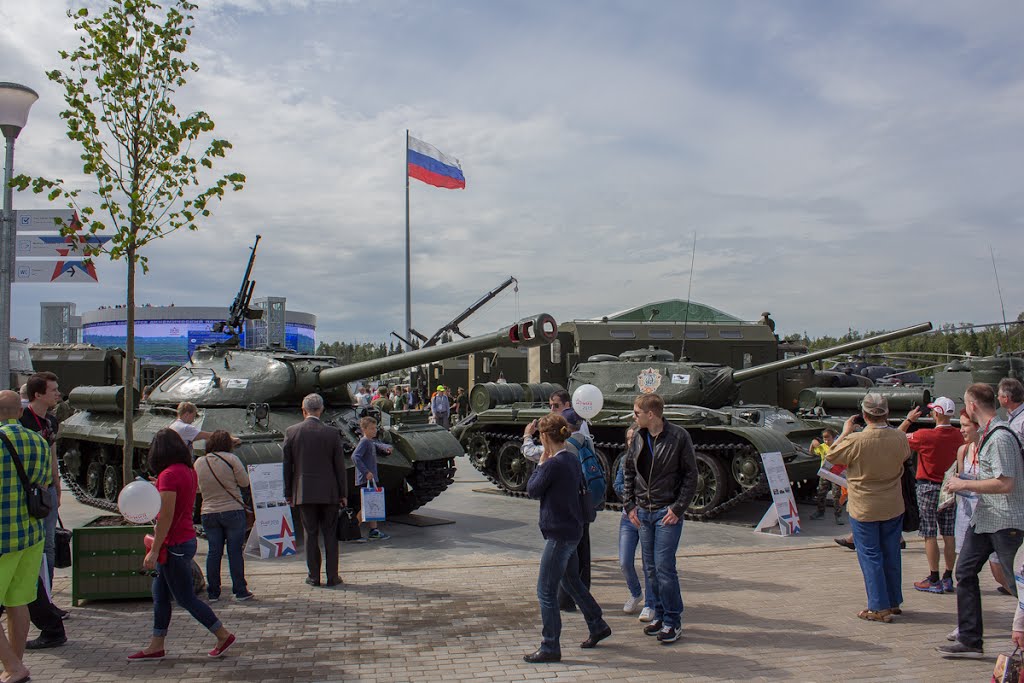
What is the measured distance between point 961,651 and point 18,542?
6.13 m

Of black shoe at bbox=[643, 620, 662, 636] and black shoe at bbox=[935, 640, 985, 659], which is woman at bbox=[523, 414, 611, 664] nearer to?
black shoe at bbox=[643, 620, 662, 636]

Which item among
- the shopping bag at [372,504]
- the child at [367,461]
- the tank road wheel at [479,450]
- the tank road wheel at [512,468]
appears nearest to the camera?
the shopping bag at [372,504]

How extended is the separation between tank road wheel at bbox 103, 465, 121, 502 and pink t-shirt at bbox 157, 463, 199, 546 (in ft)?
23.6

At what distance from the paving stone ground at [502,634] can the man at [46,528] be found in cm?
16

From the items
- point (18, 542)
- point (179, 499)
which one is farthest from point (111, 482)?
point (18, 542)

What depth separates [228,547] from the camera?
24.2ft

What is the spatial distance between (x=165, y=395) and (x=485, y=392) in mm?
5842

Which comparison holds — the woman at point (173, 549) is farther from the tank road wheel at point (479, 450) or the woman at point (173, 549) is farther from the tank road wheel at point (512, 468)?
the tank road wheel at point (479, 450)

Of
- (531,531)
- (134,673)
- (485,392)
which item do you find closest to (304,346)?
(485,392)

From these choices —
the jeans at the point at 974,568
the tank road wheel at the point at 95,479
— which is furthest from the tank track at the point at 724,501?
the tank road wheel at the point at 95,479

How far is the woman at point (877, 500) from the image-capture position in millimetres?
6562

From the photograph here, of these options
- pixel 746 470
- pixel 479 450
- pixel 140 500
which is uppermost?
pixel 140 500

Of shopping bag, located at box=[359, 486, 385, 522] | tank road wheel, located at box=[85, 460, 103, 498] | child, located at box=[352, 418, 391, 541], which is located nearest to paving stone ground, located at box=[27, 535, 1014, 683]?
shopping bag, located at box=[359, 486, 385, 522]

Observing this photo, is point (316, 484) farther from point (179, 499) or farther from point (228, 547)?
point (179, 499)
